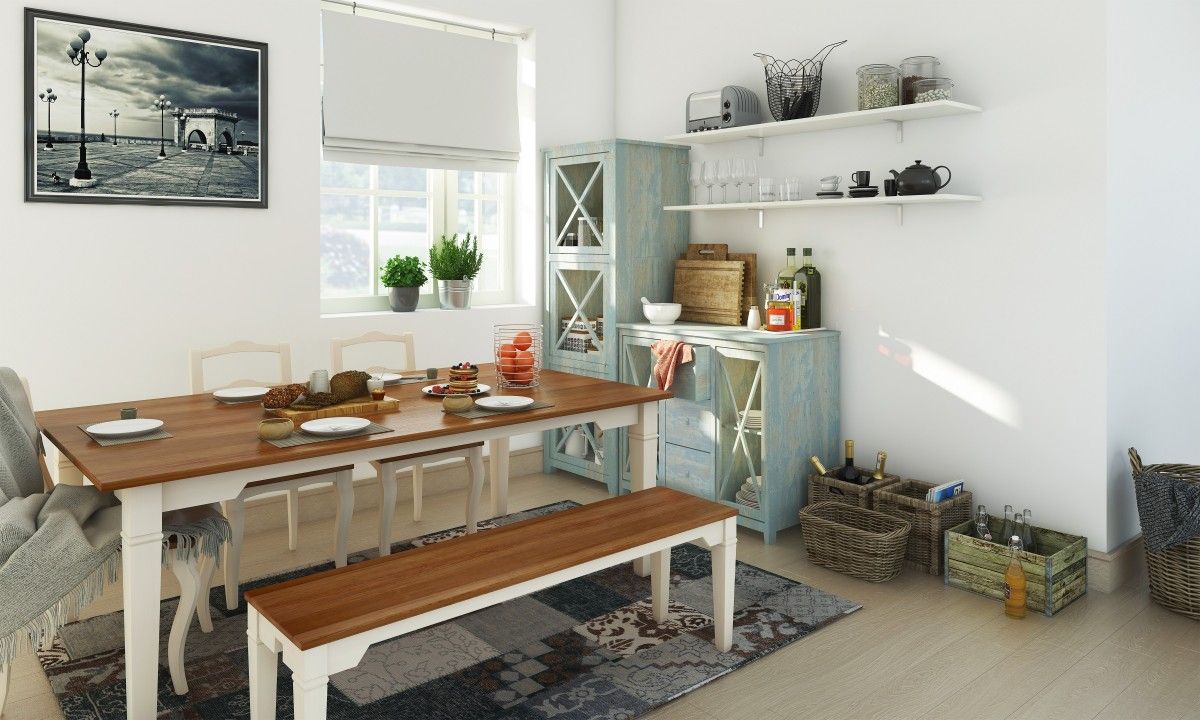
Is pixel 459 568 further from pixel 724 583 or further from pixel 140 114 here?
pixel 140 114

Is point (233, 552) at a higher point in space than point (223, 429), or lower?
lower

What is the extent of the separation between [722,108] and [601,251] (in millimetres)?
928

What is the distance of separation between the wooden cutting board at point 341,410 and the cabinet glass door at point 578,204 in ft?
6.50

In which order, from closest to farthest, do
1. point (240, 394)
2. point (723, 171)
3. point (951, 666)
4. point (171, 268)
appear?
point (951, 666) < point (240, 394) < point (171, 268) < point (723, 171)

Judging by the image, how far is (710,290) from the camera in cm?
452

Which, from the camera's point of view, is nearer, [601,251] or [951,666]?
[951,666]

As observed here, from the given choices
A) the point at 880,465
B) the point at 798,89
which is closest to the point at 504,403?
the point at 880,465

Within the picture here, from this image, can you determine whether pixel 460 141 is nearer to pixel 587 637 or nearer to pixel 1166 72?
pixel 587 637

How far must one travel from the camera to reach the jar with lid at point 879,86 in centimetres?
366

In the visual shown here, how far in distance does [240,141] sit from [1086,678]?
148 inches

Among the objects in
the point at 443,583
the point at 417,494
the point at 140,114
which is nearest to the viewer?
the point at 443,583

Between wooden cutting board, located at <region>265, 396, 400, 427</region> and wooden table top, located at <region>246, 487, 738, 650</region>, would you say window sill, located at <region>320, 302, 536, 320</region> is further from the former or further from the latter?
wooden table top, located at <region>246, 487, 738, 650</region>

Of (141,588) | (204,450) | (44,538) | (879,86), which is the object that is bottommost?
(141,588)

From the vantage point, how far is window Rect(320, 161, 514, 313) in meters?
4.48
